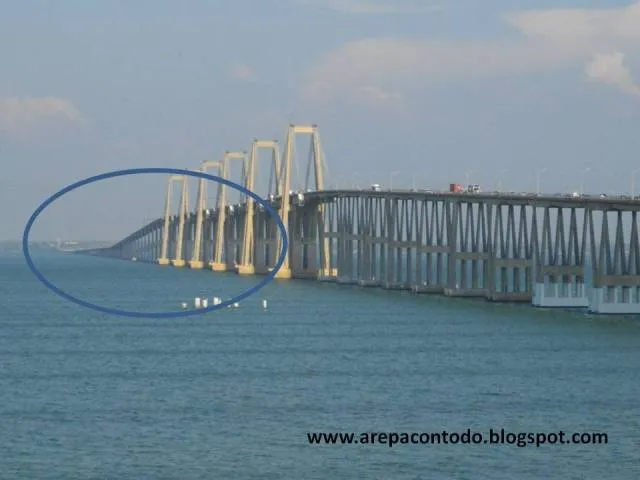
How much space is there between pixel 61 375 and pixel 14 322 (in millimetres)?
44517

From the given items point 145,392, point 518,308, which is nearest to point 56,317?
point 518,308

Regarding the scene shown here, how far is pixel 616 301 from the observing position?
376 ft

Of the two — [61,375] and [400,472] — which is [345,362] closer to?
[61,375]

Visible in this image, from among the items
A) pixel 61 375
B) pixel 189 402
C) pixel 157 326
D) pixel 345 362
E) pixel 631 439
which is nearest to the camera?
pixel 631 439

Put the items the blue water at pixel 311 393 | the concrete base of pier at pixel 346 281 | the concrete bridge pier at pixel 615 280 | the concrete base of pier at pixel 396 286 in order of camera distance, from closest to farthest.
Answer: the blue water at pixel 311 393 → the concrete bridge pier at pixel 615 280 → the concrete base of pier at pixel 396 286 → the concrete base of pier at pixel 346 281

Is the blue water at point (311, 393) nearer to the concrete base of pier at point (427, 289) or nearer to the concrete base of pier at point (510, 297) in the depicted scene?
the concrete base of pier at point (510, 297)

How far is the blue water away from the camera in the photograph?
52094 mm

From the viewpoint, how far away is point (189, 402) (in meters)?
66.4

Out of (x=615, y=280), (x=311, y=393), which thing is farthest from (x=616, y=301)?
(x=311, y=393)

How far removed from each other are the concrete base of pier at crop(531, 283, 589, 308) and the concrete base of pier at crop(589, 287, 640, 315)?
7.36 meters

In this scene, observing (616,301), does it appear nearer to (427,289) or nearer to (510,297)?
(510,297)

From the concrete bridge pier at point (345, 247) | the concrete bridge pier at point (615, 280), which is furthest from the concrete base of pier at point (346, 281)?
the concrete bridge pier at point (615, 280)

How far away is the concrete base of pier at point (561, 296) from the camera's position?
124m

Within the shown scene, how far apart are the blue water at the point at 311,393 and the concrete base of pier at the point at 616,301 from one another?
1795 mm
